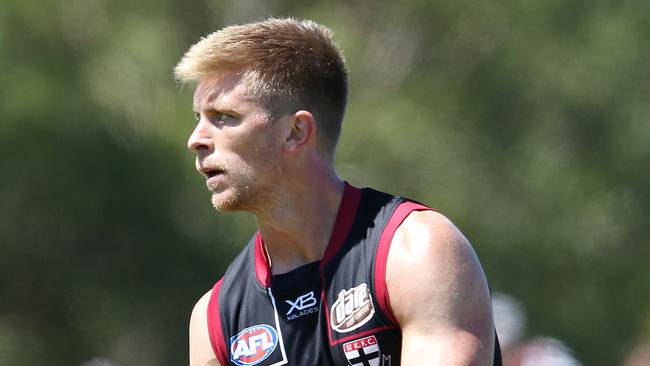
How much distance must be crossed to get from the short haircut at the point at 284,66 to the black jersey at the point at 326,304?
316 millimetres

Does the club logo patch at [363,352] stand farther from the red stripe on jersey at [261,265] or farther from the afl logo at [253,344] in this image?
the red stripe on jersey at [261,265]

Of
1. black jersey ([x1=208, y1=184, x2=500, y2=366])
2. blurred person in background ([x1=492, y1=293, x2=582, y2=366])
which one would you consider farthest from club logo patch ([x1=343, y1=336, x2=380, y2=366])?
blurred person in background ([x1=492, y1=293, x2=582, y2=366])

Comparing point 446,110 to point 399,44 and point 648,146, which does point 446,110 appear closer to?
point 399,44

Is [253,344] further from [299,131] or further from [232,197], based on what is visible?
[299,131]

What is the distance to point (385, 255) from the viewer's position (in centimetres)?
439

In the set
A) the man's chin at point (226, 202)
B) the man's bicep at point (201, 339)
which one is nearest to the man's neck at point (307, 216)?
the man's chin at point (226, 202)

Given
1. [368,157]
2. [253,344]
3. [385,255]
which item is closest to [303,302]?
[253,344]

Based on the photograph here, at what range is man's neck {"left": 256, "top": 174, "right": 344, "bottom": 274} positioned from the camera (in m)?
4.70

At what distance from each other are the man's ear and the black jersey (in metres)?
0.25

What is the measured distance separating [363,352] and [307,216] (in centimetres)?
55

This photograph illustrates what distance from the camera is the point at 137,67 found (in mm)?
13266

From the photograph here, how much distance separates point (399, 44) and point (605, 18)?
2.30 m

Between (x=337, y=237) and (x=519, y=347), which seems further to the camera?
(x=519, y=347)

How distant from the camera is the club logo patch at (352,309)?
4398mm
